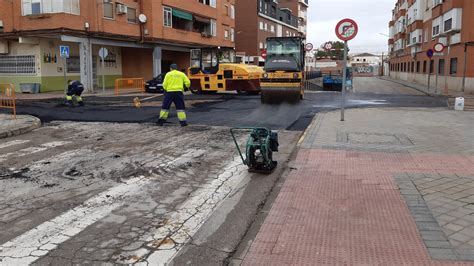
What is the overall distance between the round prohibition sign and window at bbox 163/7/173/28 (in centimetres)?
2452

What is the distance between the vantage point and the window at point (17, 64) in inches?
1098

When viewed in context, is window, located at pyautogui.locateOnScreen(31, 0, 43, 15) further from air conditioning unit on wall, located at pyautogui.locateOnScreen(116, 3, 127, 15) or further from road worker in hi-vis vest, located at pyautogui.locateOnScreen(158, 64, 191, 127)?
road worker in hi-vis vest, located at pyautogui.locateOnScreen(158, 64, 191, 127)

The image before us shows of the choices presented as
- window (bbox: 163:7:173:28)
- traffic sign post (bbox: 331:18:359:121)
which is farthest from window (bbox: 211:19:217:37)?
traffic sign post (bbox: 331:18:359:121)

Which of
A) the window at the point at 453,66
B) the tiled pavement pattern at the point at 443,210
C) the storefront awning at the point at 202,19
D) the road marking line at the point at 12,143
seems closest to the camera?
the tiled pavement pattern at the point at 443,210

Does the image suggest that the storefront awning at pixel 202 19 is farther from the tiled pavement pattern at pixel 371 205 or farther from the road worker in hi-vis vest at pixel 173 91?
the tiled pavement pattern at pixel 371 205

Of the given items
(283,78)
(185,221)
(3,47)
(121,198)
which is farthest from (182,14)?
(185,221)

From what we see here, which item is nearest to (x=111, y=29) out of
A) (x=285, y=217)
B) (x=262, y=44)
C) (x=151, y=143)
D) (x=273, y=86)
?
(x=273, y=86)

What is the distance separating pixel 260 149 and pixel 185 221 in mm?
2206

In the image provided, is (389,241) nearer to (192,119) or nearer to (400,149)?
(400,149)

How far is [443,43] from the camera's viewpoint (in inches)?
1330

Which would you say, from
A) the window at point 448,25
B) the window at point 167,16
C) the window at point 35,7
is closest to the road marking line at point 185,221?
the window at point 35,7

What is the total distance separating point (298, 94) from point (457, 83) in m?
16.1

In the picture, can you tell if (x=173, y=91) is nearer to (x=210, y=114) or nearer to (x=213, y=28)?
(x=210, y=114)

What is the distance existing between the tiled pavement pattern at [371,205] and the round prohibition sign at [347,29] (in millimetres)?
3303
